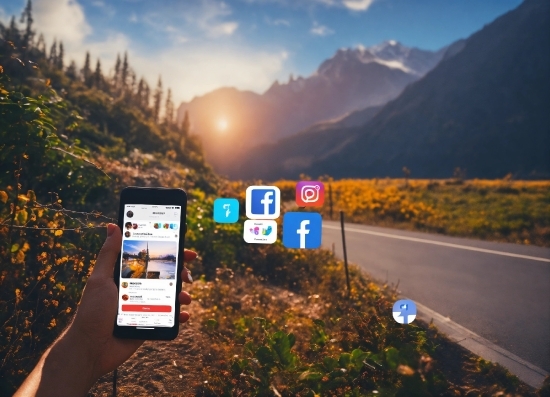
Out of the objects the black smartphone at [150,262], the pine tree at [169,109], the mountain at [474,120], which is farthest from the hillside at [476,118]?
the black smartphone at [150,262]

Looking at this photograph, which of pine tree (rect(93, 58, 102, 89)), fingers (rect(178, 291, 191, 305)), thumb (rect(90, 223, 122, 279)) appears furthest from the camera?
pine tree (rect(93, 58, 102, 89))

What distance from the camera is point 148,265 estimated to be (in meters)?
2.70

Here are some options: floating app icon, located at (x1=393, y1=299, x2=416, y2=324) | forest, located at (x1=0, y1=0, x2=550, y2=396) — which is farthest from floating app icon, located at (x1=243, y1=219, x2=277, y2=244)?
floating app icon, located at (x1=393, y1=299, x2=416, y2=324)

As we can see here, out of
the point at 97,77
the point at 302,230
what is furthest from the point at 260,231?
the point at 97,77

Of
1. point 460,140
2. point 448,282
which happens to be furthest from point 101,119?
point 460,140

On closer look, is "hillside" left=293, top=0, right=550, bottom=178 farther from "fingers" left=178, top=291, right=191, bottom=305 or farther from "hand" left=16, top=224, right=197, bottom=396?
"hand" left=16, top=224, right=197, bottom=396

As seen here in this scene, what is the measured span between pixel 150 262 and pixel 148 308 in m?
0.30

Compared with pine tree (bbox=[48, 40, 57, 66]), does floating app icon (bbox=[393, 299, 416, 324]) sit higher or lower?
lower

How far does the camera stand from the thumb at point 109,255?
2.45 meters

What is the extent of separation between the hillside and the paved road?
3777 inches

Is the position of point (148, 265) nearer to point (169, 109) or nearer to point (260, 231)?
point (260, 231)

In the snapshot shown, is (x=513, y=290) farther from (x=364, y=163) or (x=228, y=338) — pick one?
(x=364, y=163)

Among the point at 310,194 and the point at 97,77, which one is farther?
the point at 97,77

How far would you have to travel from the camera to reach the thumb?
245 cm
